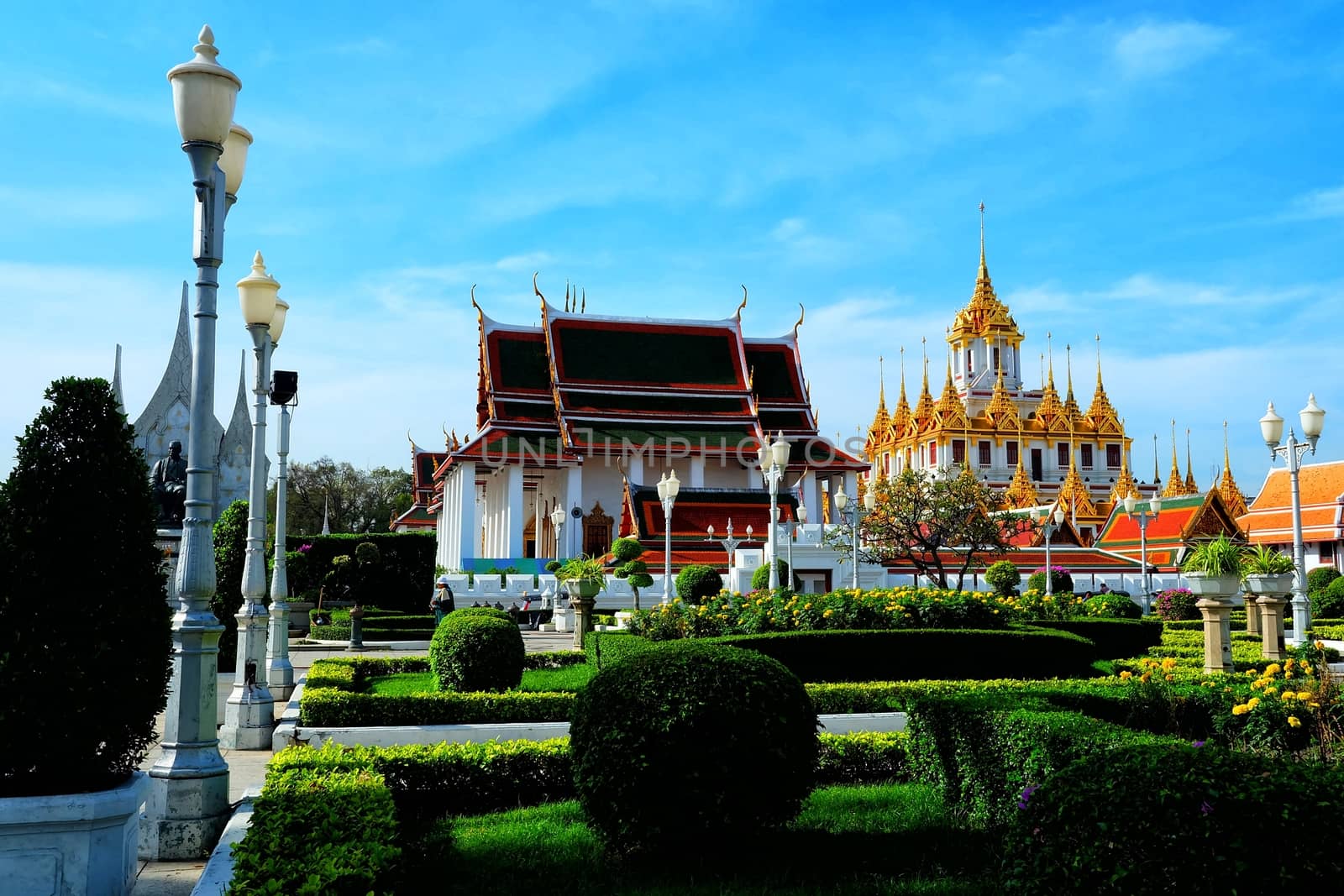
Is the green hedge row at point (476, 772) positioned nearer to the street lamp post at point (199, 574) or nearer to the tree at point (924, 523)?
the street lamp post at point (199, 574)

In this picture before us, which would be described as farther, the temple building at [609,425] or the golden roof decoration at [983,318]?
the golden roof decoration at [983,318]

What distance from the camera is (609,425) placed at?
45.0 m

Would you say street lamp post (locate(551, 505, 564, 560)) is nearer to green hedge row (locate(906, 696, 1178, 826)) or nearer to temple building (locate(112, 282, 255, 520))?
temple building (locate(112, 282, 255, 520))

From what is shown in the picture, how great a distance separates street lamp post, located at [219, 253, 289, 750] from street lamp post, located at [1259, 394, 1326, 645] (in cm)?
1504

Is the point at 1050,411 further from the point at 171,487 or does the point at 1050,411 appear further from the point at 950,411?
the point at 171,487

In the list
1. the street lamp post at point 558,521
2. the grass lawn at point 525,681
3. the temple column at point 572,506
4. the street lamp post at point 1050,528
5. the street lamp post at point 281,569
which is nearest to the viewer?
the grass lawn at point 525,681

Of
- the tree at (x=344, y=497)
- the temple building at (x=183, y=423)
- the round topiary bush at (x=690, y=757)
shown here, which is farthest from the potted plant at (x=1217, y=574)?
the tree at (x=344, y=497)

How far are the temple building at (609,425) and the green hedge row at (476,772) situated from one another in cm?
3180

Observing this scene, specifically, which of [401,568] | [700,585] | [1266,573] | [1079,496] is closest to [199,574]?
[1266,573]

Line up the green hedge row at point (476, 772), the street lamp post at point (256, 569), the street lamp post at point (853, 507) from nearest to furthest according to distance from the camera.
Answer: the green hedge row at point (476, 772) < the street lamp post at point (256, 569) < the street lamp post at point (853, 507)

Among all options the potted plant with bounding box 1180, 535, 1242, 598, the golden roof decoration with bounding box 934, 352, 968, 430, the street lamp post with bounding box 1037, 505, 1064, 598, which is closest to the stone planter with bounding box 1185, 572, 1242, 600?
the potted plant with bounding box 1180, 535, 1242, 598

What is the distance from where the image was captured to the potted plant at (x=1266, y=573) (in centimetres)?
1566

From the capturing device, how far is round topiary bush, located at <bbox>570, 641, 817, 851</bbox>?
5773 millimetres

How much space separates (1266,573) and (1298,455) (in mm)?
4218
